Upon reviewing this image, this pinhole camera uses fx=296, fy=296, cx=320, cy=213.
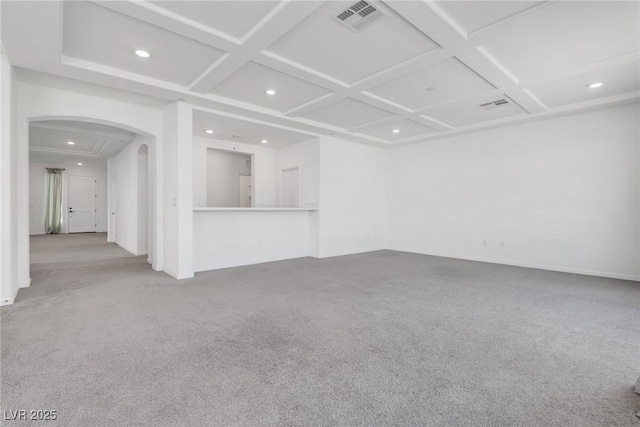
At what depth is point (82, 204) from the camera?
11758mm

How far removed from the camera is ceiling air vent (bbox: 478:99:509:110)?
15.1 ft

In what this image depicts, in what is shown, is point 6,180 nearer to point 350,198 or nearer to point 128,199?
point 128,199

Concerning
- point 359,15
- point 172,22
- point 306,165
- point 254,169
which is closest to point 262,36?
point 172,22

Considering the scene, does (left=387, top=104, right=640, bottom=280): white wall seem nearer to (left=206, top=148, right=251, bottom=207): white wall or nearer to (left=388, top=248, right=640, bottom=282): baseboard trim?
(left=388, top=248, right=640, bottom=282): baseboard trim

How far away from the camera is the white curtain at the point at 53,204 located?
10914mm

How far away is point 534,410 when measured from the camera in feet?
5.38

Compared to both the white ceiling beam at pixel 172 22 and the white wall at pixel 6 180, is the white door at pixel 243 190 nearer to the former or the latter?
the white wall at pixel 6 180

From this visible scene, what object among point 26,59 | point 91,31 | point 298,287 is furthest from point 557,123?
point 26,59

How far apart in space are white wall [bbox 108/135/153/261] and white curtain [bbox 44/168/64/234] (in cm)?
414

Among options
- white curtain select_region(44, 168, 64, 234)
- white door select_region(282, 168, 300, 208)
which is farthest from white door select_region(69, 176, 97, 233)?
white door select_region(282, 168, 300, 208)

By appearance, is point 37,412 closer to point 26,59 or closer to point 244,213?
point 26,59

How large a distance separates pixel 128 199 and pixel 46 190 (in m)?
6.72

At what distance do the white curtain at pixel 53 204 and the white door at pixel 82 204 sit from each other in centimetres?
37

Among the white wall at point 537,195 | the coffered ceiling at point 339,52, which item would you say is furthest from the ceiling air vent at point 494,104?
the white wall at point 537,195
